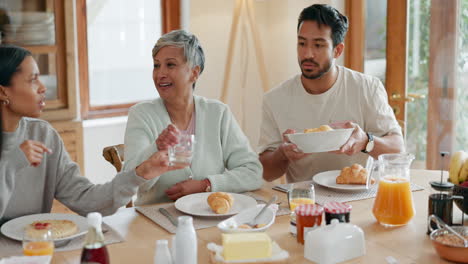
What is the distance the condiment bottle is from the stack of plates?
2257 mm

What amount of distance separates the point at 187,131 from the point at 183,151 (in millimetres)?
568

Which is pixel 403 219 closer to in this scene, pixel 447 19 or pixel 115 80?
pixel 447 19

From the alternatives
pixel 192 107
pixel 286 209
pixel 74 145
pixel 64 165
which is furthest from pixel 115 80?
pixel 286 209

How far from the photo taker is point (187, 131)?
245cm

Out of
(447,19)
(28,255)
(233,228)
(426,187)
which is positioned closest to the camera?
(28,255)

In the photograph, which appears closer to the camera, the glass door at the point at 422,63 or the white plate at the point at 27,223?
the white plate at the point at 27,223

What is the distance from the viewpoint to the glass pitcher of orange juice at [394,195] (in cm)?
186

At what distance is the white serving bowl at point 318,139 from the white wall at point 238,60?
6.26 ft

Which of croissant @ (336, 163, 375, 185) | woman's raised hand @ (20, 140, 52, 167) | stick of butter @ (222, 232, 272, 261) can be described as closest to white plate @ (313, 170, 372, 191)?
croissant @ (336, 163, 375, 185)

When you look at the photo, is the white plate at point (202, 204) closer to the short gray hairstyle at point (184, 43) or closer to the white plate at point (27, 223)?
the white plate at point (27, 223)

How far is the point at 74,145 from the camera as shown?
358 centimetres

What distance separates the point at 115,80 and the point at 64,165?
91.4 inches

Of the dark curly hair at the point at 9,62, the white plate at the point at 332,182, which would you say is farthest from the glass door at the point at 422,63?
the dark curly hair at the point at 9,62

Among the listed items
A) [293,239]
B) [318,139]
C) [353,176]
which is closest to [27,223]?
[293,239]
